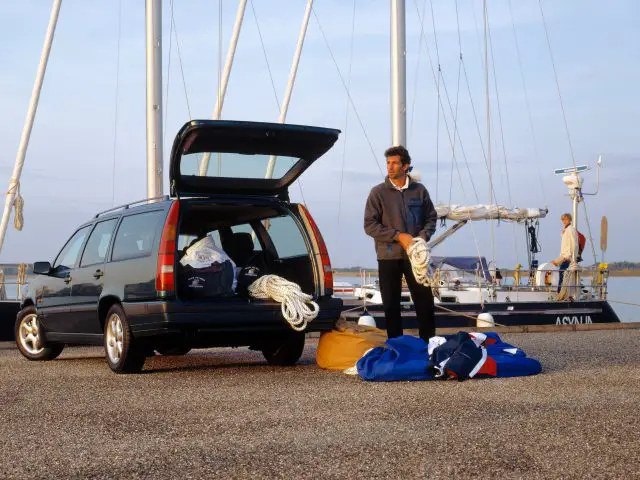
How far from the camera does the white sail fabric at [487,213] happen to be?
2441 centimetres

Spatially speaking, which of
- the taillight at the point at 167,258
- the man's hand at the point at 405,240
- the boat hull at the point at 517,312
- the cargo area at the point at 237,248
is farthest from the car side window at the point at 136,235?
the boat hull at the point at 517,312

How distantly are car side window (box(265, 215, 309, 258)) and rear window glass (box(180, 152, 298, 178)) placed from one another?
17.3 inches

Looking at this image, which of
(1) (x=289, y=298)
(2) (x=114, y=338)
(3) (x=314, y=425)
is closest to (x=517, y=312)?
(1) (x=289, y=298)

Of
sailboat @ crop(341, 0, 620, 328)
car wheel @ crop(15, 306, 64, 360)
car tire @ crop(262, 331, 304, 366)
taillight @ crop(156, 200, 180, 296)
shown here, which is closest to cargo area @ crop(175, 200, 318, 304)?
taillight @ crop(156, 200, 180, 296)

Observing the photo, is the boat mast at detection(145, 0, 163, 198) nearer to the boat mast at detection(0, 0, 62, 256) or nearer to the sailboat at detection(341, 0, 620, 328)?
the boat mast at detection(0, 0, 62, 256)

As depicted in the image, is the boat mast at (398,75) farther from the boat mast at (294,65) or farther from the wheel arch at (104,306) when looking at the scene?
the wheel arch at (104,306)

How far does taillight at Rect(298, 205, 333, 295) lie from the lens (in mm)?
Answer: 9211

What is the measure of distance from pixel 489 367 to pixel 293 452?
3.51 metres

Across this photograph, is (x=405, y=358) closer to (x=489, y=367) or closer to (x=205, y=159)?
(x=489, y=367)

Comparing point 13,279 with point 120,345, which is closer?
point 120,345

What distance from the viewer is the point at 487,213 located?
24734 millimetres

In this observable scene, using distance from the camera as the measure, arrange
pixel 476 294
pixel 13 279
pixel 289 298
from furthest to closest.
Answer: pixel 476 294, pixel 13 279, pixel 289 298

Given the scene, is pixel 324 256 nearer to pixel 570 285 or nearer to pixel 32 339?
pixel 32 339

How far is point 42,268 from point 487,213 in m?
15.9
